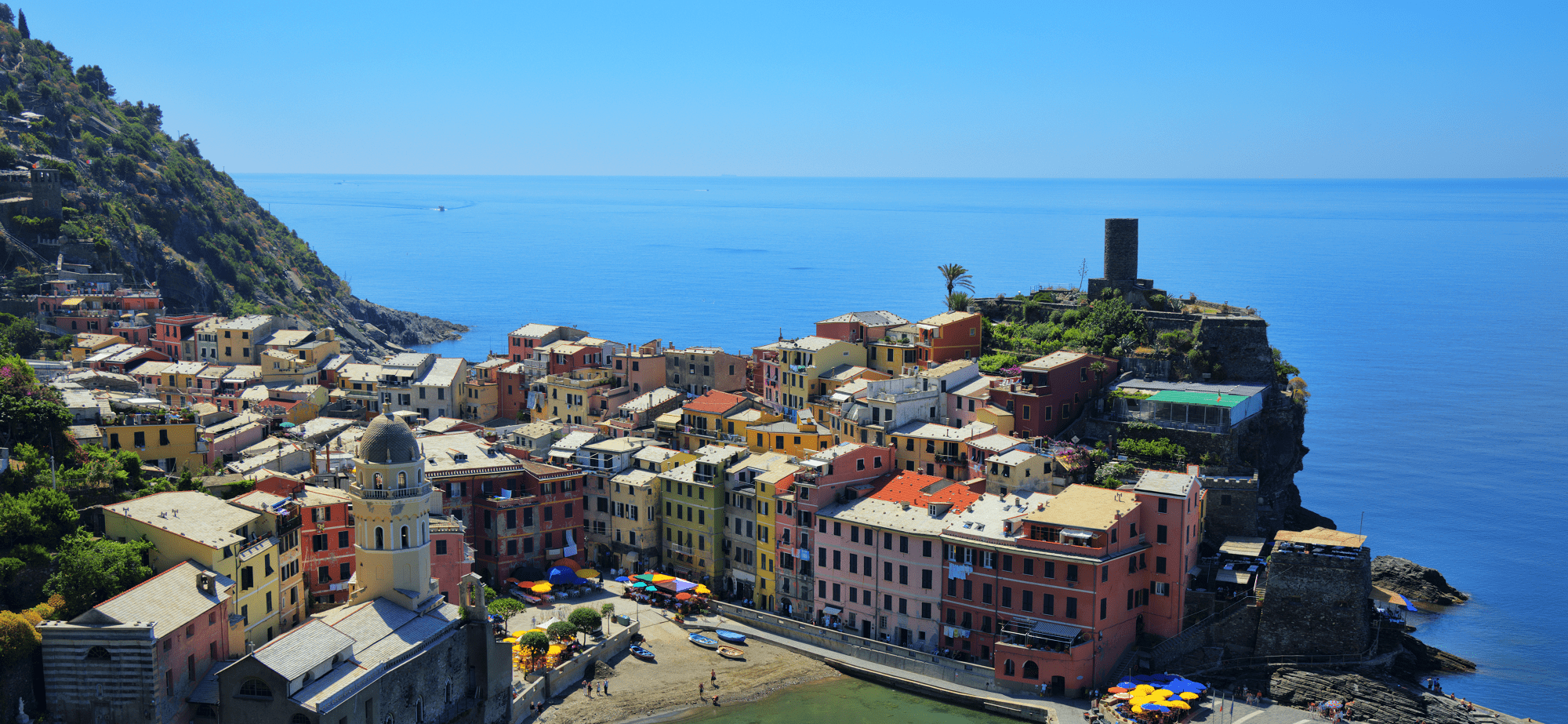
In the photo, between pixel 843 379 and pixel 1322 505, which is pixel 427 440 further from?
pixel 1322 505

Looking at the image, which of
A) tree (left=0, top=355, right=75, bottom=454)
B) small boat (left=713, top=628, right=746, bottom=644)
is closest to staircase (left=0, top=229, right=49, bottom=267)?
tree (left=0, top=355, right=75, bottom=454)

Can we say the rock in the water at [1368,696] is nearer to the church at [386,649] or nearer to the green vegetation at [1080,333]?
the green vegetation at [1080,333]

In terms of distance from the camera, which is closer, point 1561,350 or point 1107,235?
point 1107,235

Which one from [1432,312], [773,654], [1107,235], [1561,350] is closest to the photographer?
[773,654]

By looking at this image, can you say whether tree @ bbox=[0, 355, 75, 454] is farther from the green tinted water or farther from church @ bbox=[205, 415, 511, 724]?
the green tinted water

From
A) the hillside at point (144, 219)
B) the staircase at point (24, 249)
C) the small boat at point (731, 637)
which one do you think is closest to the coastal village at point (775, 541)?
the small boat at point (731, 637)

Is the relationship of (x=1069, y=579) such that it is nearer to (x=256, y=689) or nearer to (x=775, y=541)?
(x=775, y=541)

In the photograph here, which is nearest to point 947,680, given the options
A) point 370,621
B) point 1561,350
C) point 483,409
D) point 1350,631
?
point 1350,631
